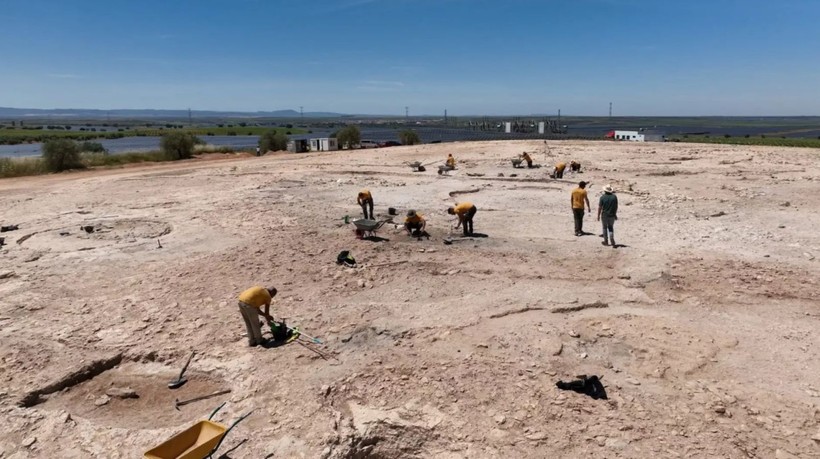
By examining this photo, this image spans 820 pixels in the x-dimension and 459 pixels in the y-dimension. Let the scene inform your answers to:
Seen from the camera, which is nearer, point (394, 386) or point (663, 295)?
point (394, 386)

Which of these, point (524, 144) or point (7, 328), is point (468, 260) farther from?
point (524, 144)

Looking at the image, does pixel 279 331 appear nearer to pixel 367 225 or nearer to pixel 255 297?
pixel 255 297

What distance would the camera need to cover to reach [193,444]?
5258mm

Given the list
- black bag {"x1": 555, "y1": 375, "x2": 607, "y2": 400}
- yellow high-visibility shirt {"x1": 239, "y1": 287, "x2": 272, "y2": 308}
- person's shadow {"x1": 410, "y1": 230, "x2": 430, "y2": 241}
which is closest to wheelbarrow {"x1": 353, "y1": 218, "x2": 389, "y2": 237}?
person's shadow {"x1": 410, "y1": 230, "x2": 430, "y2": 241}

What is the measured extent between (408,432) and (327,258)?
252 inches

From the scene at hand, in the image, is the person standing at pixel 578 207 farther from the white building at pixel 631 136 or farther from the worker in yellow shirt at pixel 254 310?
the white building at pixel 631 136

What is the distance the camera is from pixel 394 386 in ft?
21.5

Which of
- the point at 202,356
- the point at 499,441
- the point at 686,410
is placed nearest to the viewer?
the point at 499,441

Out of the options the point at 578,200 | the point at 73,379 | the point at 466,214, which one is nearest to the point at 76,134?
the point at 466,214

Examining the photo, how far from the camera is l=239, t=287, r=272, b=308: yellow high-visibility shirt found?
24.4 feet

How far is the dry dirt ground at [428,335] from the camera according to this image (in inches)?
226

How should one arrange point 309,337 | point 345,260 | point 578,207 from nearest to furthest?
point 309,337 < point 345,260 < point 578,207

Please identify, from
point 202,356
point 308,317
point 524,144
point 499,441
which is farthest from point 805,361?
point 524,144

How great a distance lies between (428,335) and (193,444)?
3.68 meters
